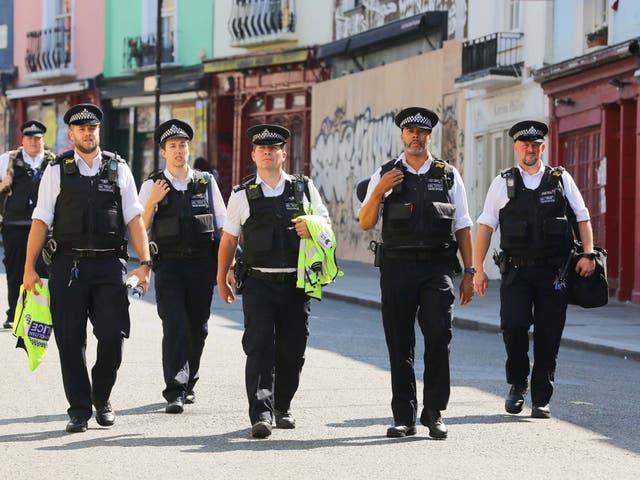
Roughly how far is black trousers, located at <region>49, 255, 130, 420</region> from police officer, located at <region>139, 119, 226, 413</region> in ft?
3.79

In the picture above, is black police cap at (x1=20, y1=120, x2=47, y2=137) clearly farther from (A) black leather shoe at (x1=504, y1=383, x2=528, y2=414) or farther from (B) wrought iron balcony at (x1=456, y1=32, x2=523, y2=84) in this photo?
(B) wrought iron balcony at (x1=456, y1=32, x2=523, y2=84)

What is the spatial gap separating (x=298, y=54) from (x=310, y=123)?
1582 millimetres

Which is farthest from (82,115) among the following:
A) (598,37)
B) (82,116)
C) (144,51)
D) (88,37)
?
(88,37)

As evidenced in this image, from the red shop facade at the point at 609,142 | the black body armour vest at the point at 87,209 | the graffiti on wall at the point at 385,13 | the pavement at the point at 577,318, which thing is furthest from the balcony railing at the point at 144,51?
the black body armour vest at the point at 87,209

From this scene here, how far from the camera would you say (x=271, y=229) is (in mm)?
10312

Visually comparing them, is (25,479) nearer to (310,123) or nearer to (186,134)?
(186,134)

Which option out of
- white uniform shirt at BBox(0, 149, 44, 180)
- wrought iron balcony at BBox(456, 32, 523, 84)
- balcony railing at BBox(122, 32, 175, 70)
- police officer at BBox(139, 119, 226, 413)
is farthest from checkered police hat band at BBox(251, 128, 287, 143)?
balcony railing at BBox(122, 32, 175, 70)

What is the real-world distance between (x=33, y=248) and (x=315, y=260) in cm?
172

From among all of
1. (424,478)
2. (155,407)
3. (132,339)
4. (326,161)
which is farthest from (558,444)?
(326,161)

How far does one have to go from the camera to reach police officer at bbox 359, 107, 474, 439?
32.8 feet

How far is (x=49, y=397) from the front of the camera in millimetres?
11695

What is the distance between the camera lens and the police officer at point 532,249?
11.3m

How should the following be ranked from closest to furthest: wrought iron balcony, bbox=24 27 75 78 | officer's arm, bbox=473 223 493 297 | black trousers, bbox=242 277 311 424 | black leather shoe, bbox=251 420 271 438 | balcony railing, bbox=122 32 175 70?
1. black leather shoe, bbox=251 420 271 438
2. black trousers, bbox=242 277 311 424
3. officer's arm, bbox=473 223 493 297
4. balcony railing, bbox=122 32 175 70
5. wrought iron balcony, bbox=24 27 75 78

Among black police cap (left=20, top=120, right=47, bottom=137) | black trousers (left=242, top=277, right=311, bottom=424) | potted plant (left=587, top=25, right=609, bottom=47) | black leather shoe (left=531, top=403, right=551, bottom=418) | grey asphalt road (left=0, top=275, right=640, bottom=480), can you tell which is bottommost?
grey asphalt road (left=0, top=275, right=640, bottom=480)
